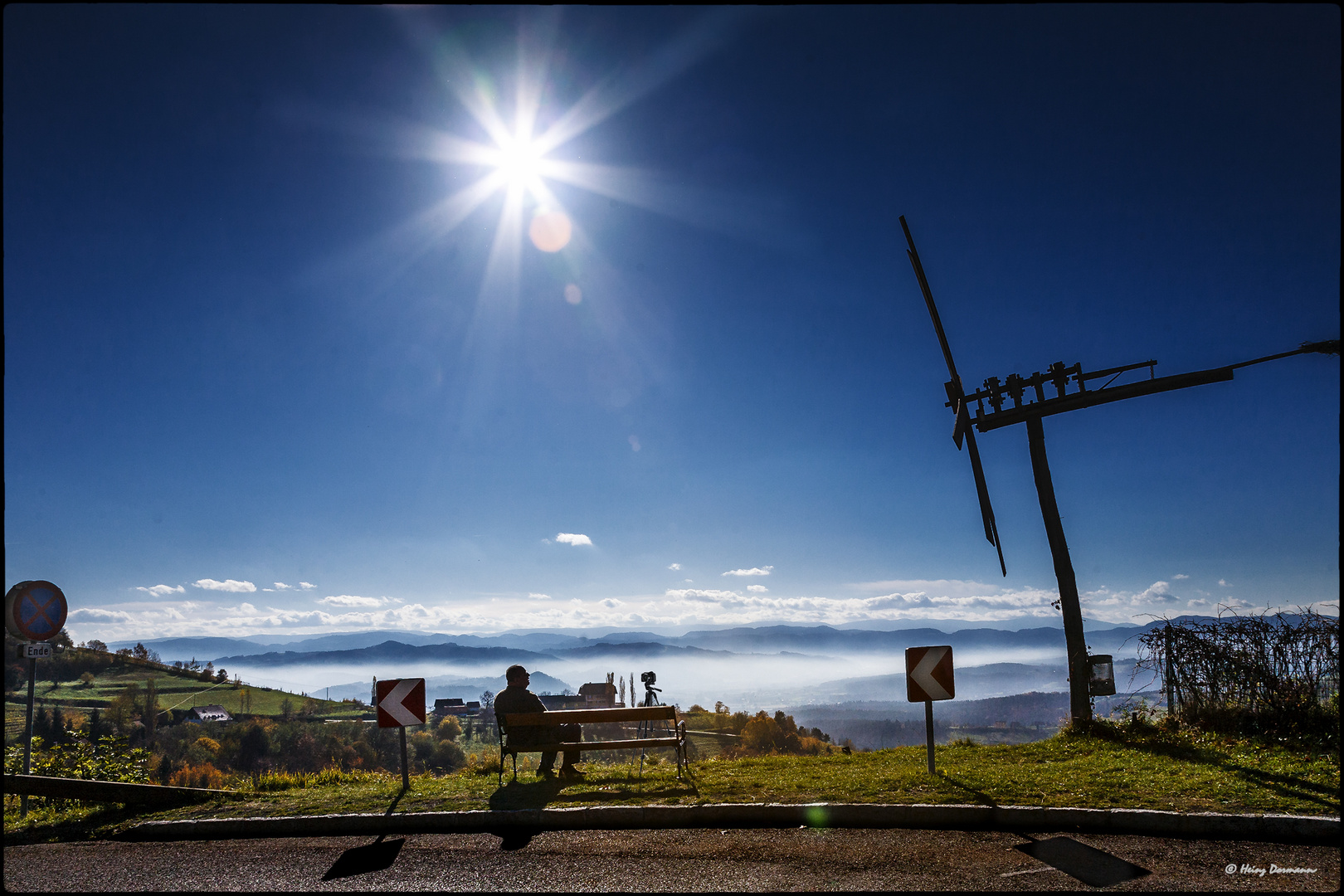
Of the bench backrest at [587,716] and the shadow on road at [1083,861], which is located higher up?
the bench backrest at [587,716]

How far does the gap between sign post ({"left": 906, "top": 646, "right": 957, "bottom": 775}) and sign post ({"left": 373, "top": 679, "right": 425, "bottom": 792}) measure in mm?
6094

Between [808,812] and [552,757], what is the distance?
174 inches

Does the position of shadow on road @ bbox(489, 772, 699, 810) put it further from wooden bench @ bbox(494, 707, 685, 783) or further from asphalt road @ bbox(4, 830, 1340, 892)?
asphalt road @ bbox(4, 830, 1340, 892)

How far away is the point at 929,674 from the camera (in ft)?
30.3

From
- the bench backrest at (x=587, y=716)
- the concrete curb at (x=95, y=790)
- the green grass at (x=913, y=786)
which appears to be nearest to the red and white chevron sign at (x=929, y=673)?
the green grass at (x=913, y=786)

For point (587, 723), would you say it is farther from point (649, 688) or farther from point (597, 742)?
point (649, 688)

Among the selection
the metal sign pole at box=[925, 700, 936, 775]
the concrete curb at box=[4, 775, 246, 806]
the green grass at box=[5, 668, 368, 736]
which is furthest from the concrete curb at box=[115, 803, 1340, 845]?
the green grass at box=[5, 668, 368, 736]

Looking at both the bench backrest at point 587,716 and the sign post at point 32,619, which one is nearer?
the sign post at point 32,619

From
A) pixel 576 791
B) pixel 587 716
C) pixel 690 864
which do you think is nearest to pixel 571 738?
pixel 587 716

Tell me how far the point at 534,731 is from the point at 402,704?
1.76 metres

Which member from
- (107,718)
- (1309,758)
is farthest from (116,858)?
(107,718)

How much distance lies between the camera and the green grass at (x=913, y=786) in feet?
23.3

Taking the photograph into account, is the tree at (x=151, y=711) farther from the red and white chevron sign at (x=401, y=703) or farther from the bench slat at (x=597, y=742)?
the bench slat at (x=597, y=742)

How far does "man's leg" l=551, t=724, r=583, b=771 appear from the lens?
9.81 m
